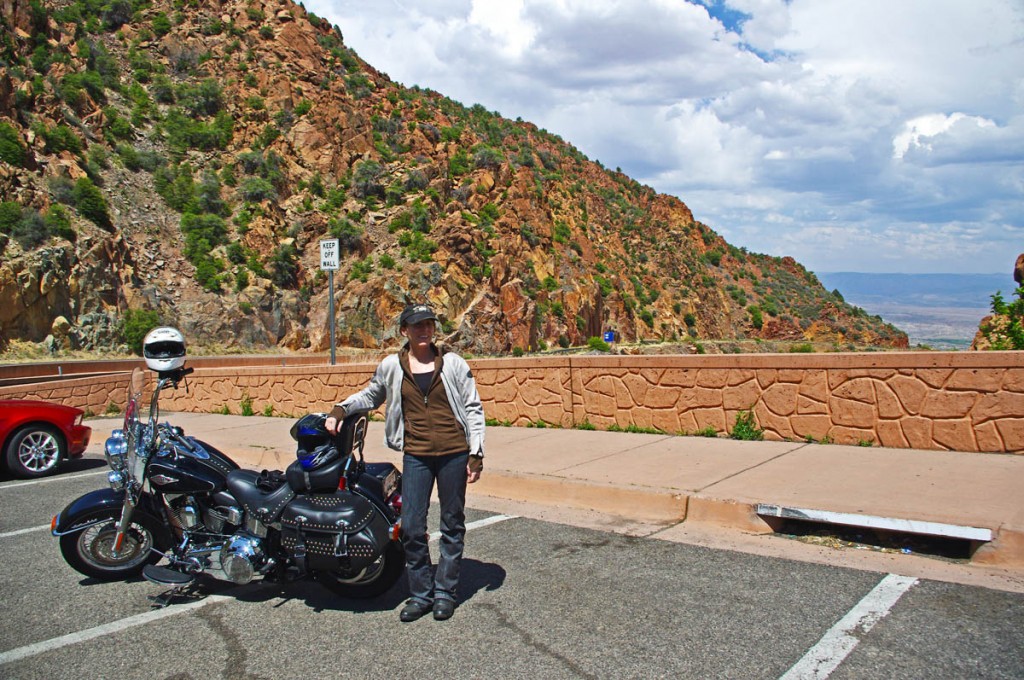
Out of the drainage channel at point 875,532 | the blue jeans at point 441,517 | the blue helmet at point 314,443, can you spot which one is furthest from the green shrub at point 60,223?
the drainage channel at point 875,532

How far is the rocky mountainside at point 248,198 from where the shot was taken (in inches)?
1361

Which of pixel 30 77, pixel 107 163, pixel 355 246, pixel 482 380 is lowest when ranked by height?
pixel 482 380

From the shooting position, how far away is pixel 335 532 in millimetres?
4910

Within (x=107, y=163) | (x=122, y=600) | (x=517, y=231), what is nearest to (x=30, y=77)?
(x=107, y=163)

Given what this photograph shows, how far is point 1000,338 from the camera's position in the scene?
10.5 metres

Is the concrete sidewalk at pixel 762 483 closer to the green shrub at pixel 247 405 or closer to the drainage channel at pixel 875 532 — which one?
the drainage channel at pixel 875 532

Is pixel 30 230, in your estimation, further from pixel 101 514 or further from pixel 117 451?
pixel 117 451

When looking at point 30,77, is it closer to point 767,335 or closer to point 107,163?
point 107,163

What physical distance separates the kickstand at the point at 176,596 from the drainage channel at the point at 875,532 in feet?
14.1

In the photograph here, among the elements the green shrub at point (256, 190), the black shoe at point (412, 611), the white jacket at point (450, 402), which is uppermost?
the green shrub at point (256, 190)

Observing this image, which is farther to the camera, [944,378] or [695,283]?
[695,283]

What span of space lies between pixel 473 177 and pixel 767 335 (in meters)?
34.5

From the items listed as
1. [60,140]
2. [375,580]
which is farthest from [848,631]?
[60,140]

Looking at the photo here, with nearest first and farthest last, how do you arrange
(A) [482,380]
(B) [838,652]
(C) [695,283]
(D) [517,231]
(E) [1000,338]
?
(B) [838,652] < (E) [1000,338] < (A) [482,380] < (D) [517,231] < (C) [695,283]
